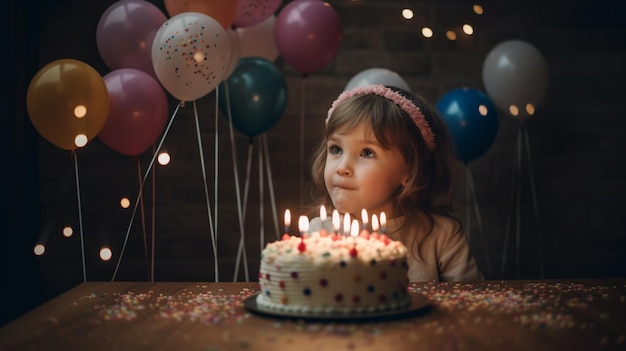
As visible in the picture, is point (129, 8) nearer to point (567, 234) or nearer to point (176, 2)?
point (176, 2)

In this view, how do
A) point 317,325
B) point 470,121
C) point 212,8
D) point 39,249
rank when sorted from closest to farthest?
1. point 317,325
2. point 212,8
3. point 470,121
4. point 39,249

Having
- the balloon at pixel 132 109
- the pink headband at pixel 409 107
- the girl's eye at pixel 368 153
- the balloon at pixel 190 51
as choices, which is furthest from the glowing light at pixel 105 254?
the girl's eye at pixel 368 153

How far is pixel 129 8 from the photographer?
2.46m

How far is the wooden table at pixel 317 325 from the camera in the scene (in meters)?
1.10

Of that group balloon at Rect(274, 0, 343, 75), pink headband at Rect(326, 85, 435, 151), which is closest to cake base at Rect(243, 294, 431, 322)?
pink headband at Rect(326, 85, 435, 151)

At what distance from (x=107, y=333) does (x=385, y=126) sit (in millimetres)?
998

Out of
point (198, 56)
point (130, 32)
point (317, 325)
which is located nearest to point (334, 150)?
point (198, 56)

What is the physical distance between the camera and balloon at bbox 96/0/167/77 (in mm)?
2441

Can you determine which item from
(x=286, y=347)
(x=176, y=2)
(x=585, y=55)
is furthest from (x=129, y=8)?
(x=585, y=55)

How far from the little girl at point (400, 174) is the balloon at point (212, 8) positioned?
0.58 meters

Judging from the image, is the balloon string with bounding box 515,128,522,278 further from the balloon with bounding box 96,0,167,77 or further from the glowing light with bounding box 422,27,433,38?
the balloon with bounding box 96,0,167,77

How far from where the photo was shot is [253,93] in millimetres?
2547

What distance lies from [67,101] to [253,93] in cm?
66

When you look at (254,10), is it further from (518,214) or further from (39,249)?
(518,214)
